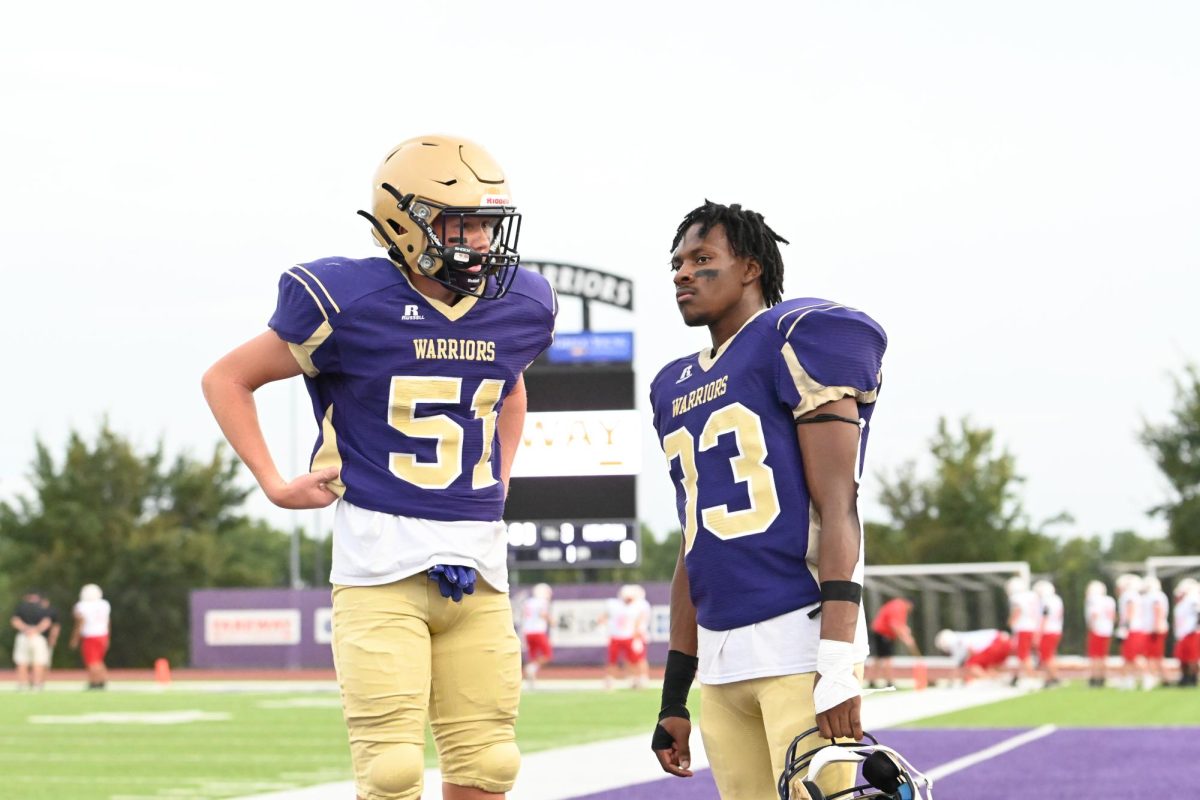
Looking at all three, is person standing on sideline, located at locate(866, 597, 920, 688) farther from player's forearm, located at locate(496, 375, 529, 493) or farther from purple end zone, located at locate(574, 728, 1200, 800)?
player's forearm, located at locate(496, 375, 529, 493)

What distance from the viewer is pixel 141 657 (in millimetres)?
37438

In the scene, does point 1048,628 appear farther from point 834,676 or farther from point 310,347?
point 834,676

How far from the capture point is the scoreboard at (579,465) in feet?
70.4

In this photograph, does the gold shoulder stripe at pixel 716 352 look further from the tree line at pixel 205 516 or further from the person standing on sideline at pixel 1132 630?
the tree line at pixel 205 516

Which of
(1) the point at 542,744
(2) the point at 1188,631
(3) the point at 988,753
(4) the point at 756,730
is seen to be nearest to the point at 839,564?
(4) the point at 756,730

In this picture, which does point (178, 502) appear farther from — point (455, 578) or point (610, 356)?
point (455, 578)

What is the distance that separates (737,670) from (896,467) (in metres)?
43.5

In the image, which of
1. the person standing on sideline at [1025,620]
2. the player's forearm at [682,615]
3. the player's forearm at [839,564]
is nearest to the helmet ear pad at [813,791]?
the player's forearm at [839,564]

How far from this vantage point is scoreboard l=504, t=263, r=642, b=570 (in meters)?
21.5

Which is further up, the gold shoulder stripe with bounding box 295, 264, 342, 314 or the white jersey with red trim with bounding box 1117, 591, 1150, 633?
the gold shoulder stripe with bounding box 295, 264, 342, 314

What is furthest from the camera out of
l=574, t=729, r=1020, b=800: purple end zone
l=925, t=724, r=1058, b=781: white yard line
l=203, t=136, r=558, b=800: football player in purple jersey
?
l=925, t=724, r=1058, b=781: white yard line

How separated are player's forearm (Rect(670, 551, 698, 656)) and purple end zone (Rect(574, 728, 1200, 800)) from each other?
4.44 m

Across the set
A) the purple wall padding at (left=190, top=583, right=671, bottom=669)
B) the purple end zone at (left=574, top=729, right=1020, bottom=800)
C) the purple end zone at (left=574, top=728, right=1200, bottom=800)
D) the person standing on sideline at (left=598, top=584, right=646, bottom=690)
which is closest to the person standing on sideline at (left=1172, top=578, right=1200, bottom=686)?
the person standing on sideline at (left=598, top=584, right=646, bottom=690)

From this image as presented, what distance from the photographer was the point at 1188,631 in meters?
21.8
